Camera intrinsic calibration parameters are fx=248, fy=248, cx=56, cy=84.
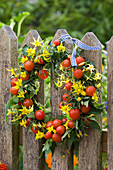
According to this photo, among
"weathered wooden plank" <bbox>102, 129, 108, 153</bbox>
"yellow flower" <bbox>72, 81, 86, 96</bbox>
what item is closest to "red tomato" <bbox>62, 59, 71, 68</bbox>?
"yellow flower" <bbox>72, 81, 86, 96</bbox>

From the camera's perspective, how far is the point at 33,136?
5.12ft

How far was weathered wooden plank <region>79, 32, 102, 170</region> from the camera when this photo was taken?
1.34 metres

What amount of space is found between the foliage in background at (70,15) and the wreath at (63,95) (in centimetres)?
243

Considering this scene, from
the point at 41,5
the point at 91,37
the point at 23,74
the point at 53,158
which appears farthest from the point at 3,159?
the point at 41,5

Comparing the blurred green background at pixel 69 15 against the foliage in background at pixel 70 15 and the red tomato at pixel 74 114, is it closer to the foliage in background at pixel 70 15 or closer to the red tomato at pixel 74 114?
the foliage in background at pixel 70 15

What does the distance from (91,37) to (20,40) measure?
0.95m

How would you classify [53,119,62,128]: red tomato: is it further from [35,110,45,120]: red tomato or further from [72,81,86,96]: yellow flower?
[72,81,86,96]: yellow flower

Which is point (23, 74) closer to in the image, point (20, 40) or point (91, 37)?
point (91, 37)

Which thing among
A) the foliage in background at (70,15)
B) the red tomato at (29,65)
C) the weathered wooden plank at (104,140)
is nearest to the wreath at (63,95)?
the red tomato at (29,65)

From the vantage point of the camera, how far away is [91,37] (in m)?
1.35

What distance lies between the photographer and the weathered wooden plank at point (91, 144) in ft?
4.39

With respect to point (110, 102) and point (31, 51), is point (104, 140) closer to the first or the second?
point (110, 102)

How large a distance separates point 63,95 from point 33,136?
0.40 metres

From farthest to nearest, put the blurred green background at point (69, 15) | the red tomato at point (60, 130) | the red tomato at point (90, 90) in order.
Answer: the blurred green background at point (69, 15)
the red tomato at point (60, 130)
the red tomato at point (90, 90)
